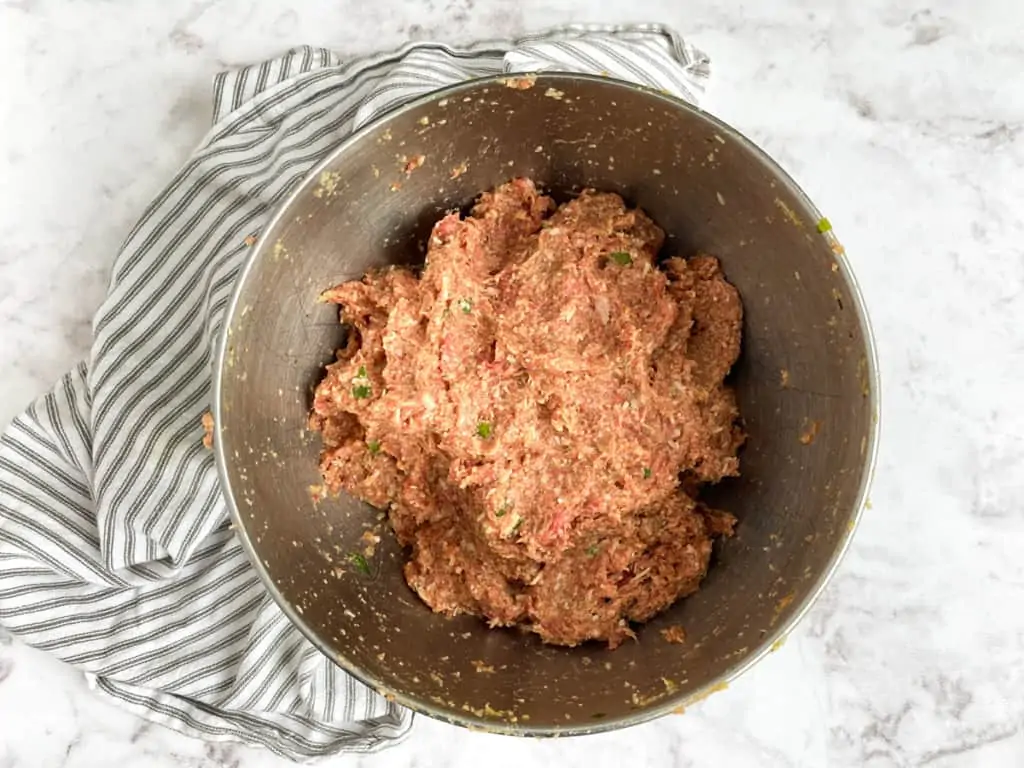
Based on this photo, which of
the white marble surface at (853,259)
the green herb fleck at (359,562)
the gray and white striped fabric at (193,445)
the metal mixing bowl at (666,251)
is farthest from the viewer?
the white marble surface at (853,259)

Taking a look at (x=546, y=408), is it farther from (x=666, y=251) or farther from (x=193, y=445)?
(x=193, y=445)

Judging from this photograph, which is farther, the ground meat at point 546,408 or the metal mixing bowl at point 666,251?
the ground meat at point 546,408

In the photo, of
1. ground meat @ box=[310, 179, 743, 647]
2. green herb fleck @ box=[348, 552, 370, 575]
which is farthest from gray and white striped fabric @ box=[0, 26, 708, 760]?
ground meat @ box=[310, 179, 743, 647]

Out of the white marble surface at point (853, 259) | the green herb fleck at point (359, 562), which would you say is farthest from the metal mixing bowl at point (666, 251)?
the white marble surface at point (853, 259)

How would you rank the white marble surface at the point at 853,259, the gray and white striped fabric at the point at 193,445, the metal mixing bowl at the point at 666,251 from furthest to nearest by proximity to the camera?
the white marble surface at the point at 853,259 → the gray and white striped fabric at the point at 193,445 → the metal mixing bowl at the point at 666,251

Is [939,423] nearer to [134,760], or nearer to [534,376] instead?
[534,376]

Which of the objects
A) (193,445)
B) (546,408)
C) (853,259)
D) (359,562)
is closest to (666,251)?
(546,408)

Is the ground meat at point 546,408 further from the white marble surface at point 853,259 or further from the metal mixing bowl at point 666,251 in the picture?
the white marble surface at point 853,259
